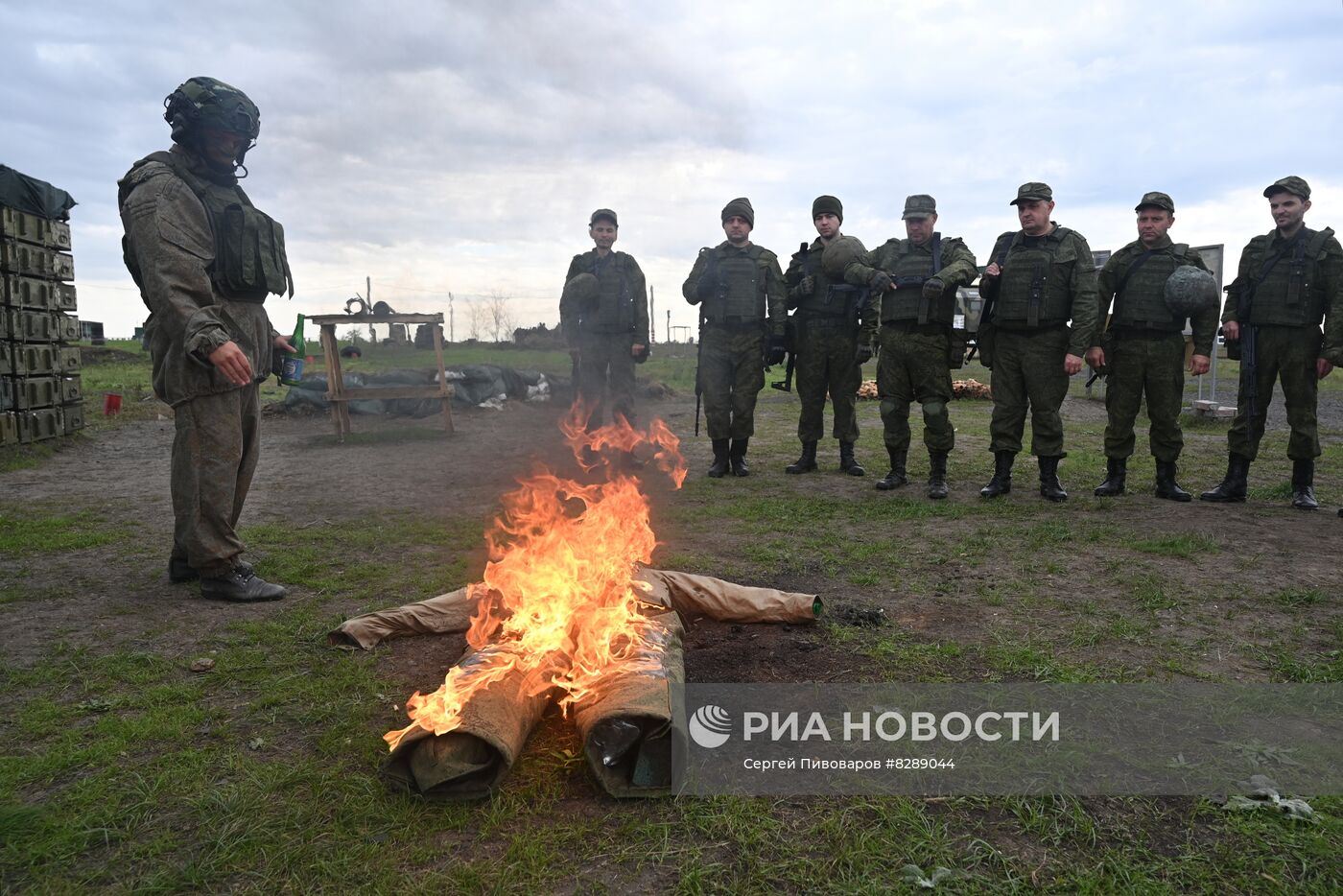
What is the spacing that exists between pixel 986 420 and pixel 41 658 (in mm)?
13053

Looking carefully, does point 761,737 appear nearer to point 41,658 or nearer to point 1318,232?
point 41,658

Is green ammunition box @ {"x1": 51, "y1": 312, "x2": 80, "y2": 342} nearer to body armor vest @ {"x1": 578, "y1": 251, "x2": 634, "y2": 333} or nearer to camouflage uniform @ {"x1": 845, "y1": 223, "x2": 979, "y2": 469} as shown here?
body armor vest @ {"x1": 578, "y1": 251, "x2": 634, "y2": 333}

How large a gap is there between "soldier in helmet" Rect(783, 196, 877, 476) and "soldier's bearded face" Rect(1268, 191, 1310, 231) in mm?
3310

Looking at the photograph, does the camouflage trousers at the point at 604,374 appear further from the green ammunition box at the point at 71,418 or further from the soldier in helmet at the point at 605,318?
the green ammunition box at the point at 71,418

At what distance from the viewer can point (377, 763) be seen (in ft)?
8.60

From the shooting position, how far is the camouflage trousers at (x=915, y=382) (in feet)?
23.7

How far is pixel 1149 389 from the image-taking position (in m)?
7.04

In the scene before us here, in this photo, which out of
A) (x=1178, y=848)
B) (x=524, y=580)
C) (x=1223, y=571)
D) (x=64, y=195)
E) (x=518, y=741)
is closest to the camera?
(x=1178, y=848)

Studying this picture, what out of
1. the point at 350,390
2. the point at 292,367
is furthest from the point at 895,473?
the point at 350,390

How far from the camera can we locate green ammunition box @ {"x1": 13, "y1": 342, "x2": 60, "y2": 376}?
9656 mm

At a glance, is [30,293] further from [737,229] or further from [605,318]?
[737,229]

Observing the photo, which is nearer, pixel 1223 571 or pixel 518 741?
pixel 518 741

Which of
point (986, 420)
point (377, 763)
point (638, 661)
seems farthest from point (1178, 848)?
point (986, 420)

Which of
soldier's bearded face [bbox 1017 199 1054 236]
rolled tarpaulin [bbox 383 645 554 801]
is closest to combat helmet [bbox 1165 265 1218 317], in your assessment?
soldier's bearded face [bbox 1017 199 1054 236]
